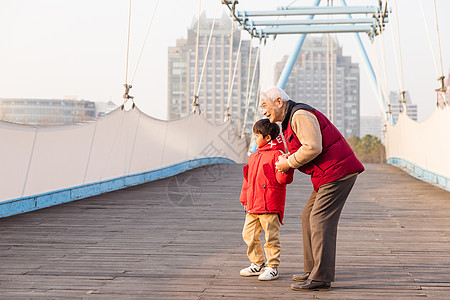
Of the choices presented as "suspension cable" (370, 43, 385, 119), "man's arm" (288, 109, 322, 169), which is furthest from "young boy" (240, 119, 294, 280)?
"suspension cable" (370, 43, 385, 119)

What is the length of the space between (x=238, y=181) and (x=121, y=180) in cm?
236

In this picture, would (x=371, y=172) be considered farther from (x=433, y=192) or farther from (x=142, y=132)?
(x=142, y=132)

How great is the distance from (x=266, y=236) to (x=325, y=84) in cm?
15938

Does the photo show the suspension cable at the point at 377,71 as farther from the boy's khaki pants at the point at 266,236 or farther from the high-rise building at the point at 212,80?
the high-rise building at the point at 212,80

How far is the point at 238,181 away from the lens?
11461 mm

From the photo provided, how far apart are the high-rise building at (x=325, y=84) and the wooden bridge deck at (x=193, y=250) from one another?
14898 cm

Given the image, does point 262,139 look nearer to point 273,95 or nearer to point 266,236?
point 273,95

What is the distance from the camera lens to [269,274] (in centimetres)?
385

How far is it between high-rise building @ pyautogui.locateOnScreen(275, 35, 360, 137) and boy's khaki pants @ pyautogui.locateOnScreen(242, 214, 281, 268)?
5994 inches

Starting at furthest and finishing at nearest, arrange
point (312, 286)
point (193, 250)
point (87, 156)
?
1. point (87, 156)
2. point (193, 250)
3. point (312, 286)

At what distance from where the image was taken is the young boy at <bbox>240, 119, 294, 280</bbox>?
12.7 feet

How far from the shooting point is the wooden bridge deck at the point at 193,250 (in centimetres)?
365

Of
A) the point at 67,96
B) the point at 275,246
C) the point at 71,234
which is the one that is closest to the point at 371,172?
the point at 71,234

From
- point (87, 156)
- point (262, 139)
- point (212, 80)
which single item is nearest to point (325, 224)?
point (262, 139)
